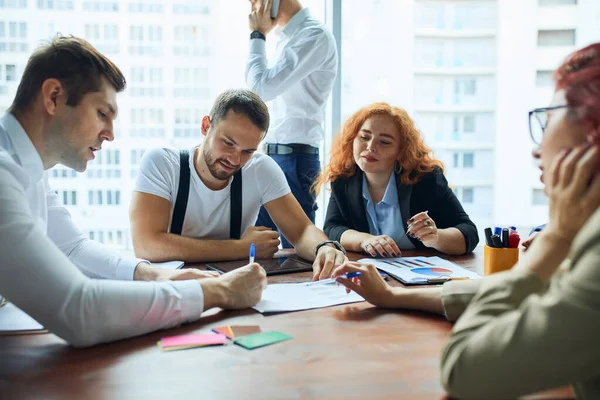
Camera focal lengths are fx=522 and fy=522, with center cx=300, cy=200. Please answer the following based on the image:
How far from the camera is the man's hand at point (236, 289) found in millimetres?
1172

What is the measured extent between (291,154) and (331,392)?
2016 mm

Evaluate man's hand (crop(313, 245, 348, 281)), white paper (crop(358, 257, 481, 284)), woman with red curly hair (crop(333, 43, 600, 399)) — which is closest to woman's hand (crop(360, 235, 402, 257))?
white paper (crop(358, 257, 481, 284))

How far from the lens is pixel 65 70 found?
1.27 meters

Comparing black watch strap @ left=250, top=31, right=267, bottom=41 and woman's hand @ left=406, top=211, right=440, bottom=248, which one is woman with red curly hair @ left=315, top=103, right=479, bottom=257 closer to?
woman's hand @ left=406, top=211, right=440, bottom=248

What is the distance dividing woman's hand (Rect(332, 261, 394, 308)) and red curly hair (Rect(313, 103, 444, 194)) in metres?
1.01

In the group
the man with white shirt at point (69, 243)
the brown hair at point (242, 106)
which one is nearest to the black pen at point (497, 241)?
the man with white shirt at point (69, 243)

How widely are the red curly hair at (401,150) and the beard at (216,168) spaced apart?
1.84 feet

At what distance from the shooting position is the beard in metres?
1.96

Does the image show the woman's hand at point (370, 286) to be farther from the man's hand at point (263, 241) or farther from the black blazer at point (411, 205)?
the black blazer at point (411, 205)

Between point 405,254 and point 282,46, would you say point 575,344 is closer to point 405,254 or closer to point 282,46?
point 405,254

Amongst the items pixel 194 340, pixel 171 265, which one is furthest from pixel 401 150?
pixel 194 340

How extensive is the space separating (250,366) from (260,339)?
0.39 ft

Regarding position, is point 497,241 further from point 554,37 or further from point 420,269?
point 554,37

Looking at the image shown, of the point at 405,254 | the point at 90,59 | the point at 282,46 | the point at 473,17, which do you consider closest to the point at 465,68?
the point at 473,17
